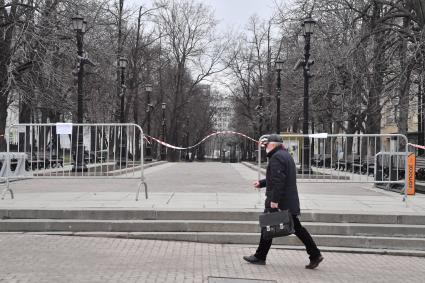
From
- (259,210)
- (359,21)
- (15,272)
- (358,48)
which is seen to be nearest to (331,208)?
(259,210)

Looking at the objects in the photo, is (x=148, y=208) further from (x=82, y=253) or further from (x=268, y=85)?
(x=268, y=85)

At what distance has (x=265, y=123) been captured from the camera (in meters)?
51.0

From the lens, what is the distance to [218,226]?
9875 mm

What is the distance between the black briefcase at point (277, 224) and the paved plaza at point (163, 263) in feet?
1.80

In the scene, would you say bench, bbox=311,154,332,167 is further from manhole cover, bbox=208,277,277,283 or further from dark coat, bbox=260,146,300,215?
manhole cover, bbox=208,277,277,283

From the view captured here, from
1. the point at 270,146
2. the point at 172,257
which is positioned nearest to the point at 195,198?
the point at 172,257

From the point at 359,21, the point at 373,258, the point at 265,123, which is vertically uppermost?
the point at 359,21

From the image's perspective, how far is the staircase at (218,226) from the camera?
9.53 meters

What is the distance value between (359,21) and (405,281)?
58.1 feet

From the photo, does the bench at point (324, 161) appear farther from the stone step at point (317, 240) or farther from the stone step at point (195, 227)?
the stone step at point (317, 240)

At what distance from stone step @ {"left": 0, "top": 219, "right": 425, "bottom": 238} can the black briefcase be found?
243 centimetres

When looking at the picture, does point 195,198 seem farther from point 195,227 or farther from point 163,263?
point 163,263

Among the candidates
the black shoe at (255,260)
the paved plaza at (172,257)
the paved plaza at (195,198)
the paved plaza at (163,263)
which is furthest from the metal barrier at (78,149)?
the black shoe at (255,260)

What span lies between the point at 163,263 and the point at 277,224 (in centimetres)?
171
